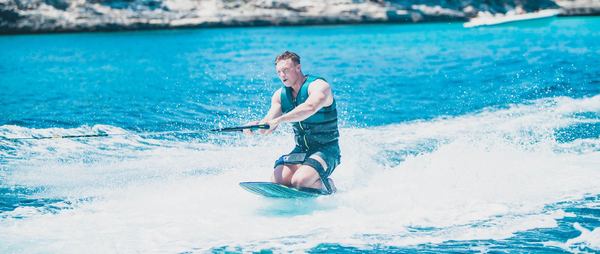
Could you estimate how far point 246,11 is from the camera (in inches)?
1586

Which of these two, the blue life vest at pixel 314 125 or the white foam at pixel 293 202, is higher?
the blue life vest at pixel 314 125

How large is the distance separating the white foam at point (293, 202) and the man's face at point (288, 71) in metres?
1.01

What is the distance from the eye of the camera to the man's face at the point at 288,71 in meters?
5.63

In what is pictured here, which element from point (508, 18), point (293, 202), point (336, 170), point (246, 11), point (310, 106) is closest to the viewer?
point (310, 106)

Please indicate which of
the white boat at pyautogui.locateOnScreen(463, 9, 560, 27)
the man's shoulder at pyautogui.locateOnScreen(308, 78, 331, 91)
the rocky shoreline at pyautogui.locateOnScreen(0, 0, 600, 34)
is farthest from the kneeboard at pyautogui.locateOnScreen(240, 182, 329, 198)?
the rocky shoreline at pyautogui.locateOnScreen(0, 0, 600, 34)

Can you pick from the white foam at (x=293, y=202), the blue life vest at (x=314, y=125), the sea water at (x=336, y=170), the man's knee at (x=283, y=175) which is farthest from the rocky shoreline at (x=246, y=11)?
the man's knee at (x=283, y=175)

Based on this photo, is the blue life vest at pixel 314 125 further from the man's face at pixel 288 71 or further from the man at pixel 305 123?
the man's face at pixel 288 71

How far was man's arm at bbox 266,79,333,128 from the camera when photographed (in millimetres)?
5641

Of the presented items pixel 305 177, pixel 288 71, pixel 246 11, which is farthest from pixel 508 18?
pixel 305 177

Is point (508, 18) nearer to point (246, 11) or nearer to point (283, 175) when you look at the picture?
point (246, 11)

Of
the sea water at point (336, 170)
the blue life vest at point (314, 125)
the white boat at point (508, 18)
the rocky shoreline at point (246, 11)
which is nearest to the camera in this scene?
the sea water at point (336, 170)

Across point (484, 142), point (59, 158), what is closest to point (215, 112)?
point (59, 158)

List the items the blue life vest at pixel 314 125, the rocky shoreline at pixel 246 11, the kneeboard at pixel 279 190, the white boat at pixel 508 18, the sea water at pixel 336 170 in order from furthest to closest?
1. the rocky shoreline at pixel 246 11
2. the white boat at pixel 508 18
3. the blue life vest at pixel 314 125
4. the kneeboard at pixel 279 190
5. the sea water at pixel 336 170

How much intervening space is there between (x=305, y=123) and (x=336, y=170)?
4.44 feet
